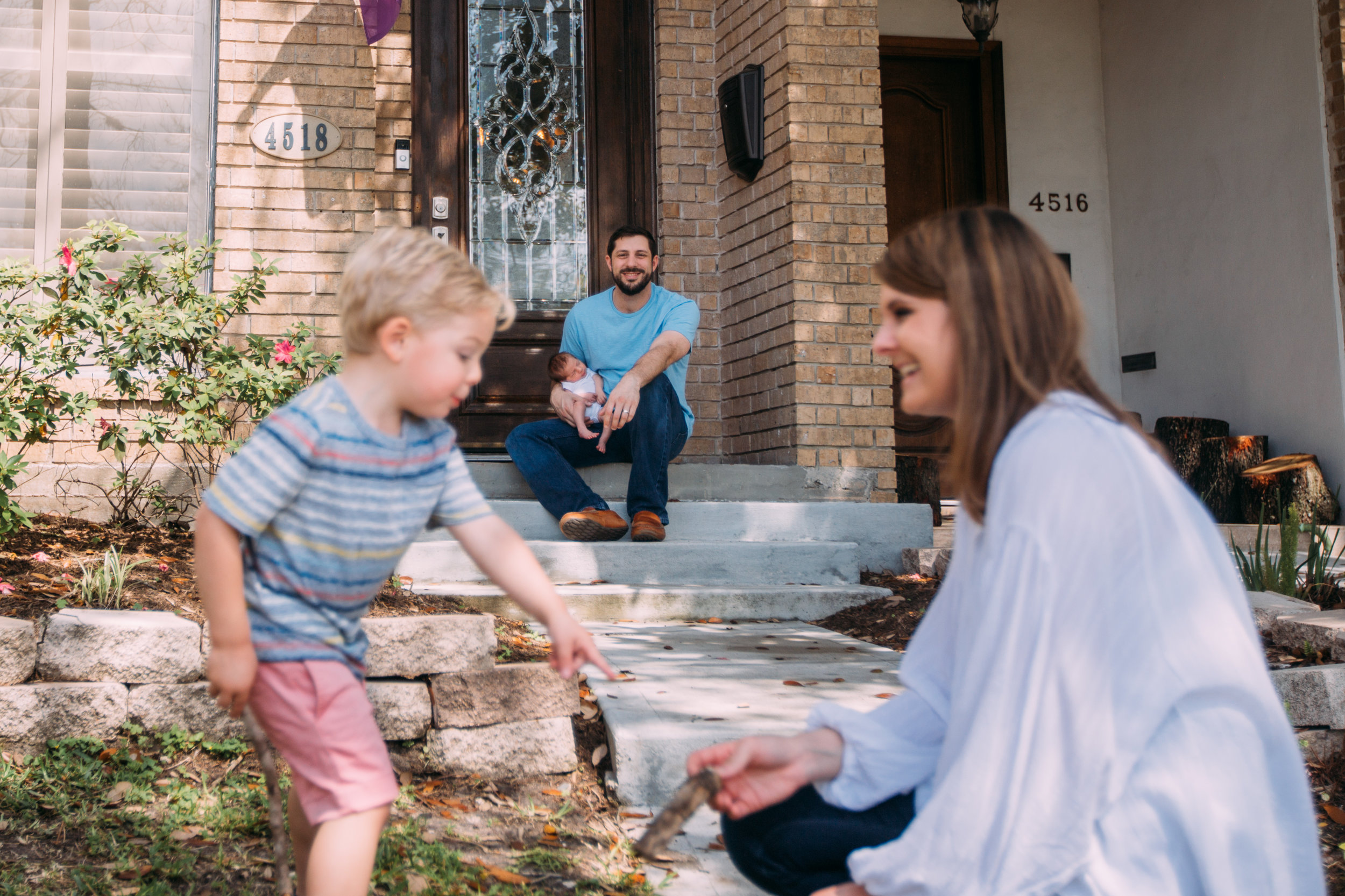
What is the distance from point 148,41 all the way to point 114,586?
145 inches

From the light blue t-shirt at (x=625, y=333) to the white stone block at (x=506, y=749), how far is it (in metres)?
2.50

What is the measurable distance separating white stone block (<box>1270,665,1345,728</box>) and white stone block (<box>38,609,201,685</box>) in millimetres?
2858

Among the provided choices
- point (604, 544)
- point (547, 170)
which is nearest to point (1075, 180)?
point (547, 170)

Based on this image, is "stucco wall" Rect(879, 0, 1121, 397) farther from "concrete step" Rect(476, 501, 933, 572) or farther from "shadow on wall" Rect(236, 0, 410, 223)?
"shadow on wall" Rect(236, 0, 410, 223)

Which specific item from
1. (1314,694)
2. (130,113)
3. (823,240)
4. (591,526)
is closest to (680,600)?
(591,526)

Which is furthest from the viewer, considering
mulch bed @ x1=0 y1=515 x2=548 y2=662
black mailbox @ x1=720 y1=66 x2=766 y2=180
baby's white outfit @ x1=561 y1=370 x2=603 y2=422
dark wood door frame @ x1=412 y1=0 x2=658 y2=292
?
dark wood door frame @ x1=412 y1=0 x2=658 y2=292

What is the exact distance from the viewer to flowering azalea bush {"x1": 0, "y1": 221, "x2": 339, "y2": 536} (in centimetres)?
369

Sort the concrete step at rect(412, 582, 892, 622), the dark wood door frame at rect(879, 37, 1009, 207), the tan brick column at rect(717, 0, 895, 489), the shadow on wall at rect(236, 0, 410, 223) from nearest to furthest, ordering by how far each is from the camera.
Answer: the concrete step at rect(412, 582, 892, 622)
the shadow on wall at rect(236, 0, 410, 223)
the tan brick column at rect(717, 0, 895, 489)
the dark wood door frame at rect(879, 37, 1009, 207)

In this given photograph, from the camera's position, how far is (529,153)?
6387 millimetres

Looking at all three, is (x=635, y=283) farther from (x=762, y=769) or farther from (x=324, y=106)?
(x=762, y=769)

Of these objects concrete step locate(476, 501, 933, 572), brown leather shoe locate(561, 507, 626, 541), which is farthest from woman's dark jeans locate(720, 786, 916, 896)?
concrete step locate(476, 501, 933, 572)

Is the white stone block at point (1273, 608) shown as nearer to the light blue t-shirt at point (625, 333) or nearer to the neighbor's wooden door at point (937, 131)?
the light blue t-shirt at point (625, 333)

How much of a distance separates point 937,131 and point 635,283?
11.3 ft

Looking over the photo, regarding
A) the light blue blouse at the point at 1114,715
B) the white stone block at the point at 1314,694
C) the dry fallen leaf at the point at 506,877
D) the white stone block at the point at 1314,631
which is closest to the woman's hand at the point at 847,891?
the light blue blouse at the point at 1114,715
